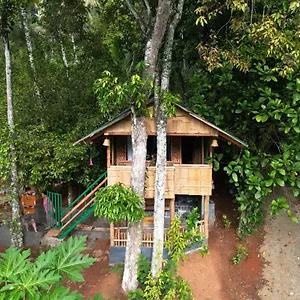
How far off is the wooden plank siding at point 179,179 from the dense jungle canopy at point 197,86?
2.76ft

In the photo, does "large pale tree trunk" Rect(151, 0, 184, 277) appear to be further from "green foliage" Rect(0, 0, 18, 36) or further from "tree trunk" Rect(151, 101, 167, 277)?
"green foliage" Rect(0, 0, 18, 36)

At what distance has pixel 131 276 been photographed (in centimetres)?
744

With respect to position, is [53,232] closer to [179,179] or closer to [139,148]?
[179,179]

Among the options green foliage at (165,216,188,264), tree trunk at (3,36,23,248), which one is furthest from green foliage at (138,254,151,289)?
tree trunk at (3,36,23,248)

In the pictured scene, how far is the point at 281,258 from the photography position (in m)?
8.97

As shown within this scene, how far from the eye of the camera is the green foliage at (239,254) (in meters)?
8.80

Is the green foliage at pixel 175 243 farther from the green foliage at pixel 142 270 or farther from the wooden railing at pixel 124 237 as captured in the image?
the wooden railing at pixel 124 237

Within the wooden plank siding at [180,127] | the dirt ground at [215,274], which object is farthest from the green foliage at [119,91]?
the dirt ground at [215,274]

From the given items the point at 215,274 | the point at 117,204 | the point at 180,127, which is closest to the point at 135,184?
the point at 117,204

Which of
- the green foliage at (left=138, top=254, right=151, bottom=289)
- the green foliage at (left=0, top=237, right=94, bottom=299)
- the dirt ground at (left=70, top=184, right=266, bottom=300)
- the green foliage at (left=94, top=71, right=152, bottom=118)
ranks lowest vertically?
the dirt ground at (left=70, top=184, right=266, bottom=300)

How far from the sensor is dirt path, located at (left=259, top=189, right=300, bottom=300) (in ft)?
26.2

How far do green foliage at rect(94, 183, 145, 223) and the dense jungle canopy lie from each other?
6.38 ft

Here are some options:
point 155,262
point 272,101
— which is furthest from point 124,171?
point 272,101

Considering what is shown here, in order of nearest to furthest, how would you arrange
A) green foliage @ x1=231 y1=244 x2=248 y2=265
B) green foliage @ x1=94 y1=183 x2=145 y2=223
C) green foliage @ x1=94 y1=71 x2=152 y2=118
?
green foliage @ x1=94 y1=71 x2=152 y2=118, green foliage @ x1=94 y1=183 x2=145 y2=223, green foliage @ x1=231 y1=244 x2=248 y2=265
